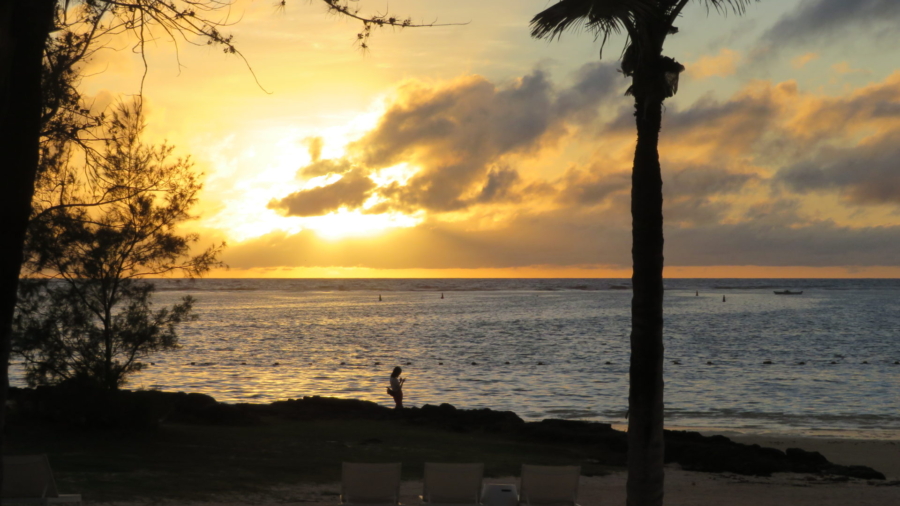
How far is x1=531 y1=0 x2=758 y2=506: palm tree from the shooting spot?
832cm

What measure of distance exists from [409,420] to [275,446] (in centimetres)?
507

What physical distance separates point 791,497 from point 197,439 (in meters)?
12.4

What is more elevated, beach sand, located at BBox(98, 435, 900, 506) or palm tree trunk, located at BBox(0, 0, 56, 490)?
palm tree trunk, located at BBox(0, 0, 56, 490)

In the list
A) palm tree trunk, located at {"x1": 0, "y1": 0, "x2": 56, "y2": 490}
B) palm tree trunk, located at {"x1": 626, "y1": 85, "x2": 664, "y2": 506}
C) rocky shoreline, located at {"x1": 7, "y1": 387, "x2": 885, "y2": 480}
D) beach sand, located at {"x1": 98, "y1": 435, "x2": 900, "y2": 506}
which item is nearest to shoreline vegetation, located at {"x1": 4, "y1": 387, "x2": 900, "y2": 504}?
rocky shoreline, located at {"x1": 7, "y1": 387, "x2": 885, "y2": 480}

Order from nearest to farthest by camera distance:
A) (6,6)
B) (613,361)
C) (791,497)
Answer: (6,6) → (791,497) → (613,361)

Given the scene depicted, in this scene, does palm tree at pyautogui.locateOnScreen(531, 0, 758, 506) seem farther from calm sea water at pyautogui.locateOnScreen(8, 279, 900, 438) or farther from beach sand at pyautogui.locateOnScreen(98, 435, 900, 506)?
calm sea water at pyautogui.locateOnScreen(8, 279, 900, 438)

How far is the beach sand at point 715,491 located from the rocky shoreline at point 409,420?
61 centimetres

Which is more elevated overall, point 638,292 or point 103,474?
point 638,292

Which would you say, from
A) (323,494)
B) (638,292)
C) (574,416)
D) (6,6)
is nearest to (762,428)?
(574,416)

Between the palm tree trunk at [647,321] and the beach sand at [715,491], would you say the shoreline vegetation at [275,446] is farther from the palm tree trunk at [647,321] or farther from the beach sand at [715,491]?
the palm tree trunk at [647,321]

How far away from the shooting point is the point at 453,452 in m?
17.3

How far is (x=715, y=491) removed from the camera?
578 inches

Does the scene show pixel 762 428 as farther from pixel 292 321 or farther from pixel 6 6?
pixel 292 321

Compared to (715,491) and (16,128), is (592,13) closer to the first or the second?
(16,128)
